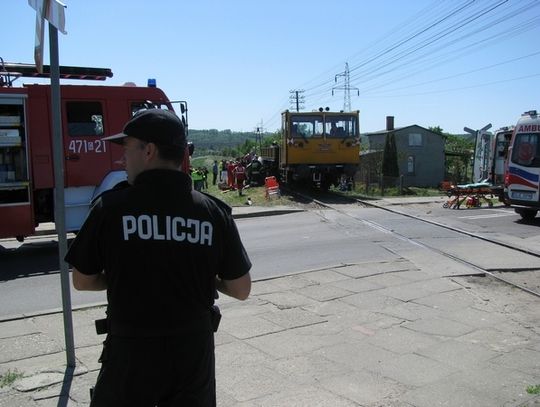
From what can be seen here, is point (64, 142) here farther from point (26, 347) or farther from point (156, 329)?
Answer: point (156, 329)

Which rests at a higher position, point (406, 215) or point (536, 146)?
point (536, 146)

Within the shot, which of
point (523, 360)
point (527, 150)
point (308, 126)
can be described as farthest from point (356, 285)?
point (308, 126)

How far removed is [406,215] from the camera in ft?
51.2

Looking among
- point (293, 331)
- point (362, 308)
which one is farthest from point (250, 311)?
point (362, 308)

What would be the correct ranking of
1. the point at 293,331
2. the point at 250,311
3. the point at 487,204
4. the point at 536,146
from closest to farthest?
1. the point at 293,331
2. the point at 250,311
3. the point at 536,146
4. the point at 487,204

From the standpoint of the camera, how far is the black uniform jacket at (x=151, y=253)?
2119mm

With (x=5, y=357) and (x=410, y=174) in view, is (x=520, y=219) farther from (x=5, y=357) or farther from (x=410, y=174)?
(x=410, y=174)

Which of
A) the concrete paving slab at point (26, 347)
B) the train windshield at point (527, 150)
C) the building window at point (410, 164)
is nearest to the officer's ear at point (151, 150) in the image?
the concrete paving slab at point (26, 347)

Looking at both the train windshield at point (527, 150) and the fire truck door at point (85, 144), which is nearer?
the fire truck door at point (85, 144)

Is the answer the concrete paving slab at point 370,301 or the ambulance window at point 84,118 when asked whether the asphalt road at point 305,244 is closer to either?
the concrete paving slab at point 370,301

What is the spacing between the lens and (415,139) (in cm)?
5062

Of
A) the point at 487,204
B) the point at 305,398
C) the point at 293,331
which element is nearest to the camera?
the point at 305,398

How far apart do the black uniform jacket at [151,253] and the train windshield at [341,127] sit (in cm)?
1859

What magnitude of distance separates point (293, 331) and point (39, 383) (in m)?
2.26
